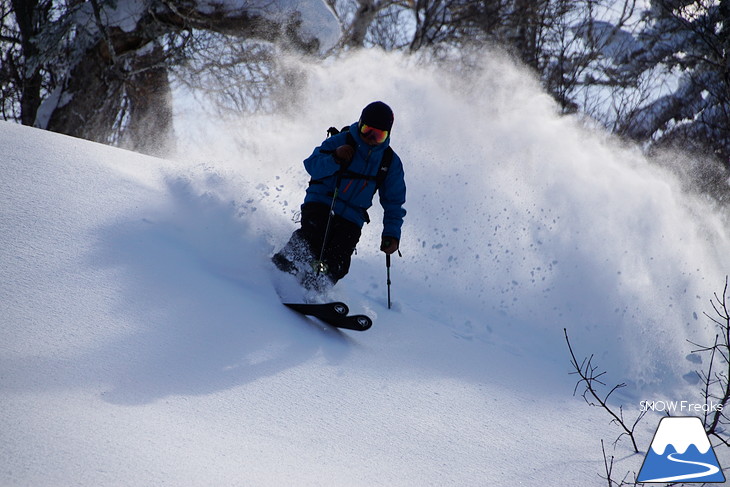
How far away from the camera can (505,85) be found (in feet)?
39.7

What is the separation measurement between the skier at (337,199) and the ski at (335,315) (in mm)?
309

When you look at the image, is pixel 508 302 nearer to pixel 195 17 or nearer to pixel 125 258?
pixel 125 258

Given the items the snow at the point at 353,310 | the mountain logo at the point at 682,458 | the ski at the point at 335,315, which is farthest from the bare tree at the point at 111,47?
the mountain logo at the point at 682,458

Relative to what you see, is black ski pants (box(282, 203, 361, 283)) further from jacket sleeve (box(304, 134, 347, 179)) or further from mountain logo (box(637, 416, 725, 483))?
mountain logo (box(637, 416, 725, 483))

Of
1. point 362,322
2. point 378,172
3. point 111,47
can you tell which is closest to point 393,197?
point 378,172

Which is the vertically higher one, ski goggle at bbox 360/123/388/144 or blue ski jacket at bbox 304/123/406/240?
ski goggle at bbox 360/123/388/144

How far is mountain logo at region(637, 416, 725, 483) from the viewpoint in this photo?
272 cm

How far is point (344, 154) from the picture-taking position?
3949mm

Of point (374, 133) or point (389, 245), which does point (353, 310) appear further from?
point (374, 133)

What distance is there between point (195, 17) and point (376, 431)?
1100cm

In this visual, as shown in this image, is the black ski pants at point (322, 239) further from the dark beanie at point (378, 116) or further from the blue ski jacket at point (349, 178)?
the dark beanie at point (378, 116)

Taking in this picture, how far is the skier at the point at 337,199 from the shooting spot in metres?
4.09

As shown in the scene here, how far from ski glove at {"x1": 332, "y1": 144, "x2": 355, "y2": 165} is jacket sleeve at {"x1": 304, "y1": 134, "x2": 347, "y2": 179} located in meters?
0.10

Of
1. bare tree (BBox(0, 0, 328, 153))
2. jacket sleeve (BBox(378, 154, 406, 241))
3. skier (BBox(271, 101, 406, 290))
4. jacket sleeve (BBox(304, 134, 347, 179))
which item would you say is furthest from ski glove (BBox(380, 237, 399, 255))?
bare tree (BBox(0, 0, 328, 153))
